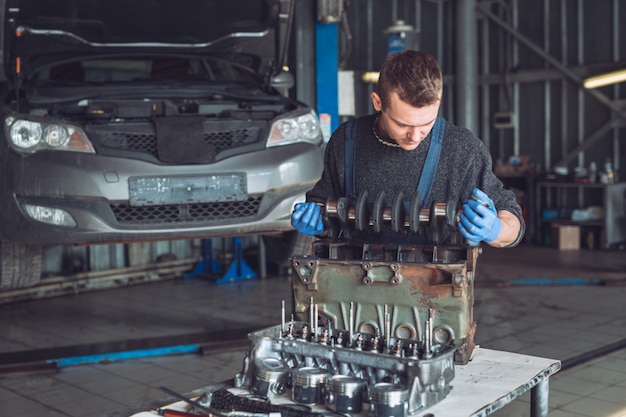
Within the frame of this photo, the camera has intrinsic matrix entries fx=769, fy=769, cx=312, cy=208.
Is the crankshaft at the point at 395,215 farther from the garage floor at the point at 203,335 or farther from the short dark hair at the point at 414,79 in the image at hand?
the garage floor at the point at 203,335

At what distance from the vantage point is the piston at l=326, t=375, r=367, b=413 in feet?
5.20

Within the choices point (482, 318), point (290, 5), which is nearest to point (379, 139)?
point (290, 5)

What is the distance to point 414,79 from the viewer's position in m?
1.90

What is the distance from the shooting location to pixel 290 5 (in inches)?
172

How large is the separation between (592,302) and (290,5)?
3.15 m

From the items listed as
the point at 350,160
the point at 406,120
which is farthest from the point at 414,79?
the point at 350,160

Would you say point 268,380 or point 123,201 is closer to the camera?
point 268,380

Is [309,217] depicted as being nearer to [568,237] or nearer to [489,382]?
[489,382]

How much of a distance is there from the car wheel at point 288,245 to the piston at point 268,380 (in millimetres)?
2438

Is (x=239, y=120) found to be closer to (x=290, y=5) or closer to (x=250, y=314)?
(x=290, y=5)

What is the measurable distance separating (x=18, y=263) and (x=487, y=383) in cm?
284

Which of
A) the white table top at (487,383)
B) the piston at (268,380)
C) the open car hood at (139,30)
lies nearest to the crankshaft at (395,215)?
the white table top at (487,383)

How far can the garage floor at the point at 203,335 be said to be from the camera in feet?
11.6

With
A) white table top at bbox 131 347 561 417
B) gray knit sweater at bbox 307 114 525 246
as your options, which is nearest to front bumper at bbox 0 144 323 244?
gray knit sweater at bbox 307 114 525 246
